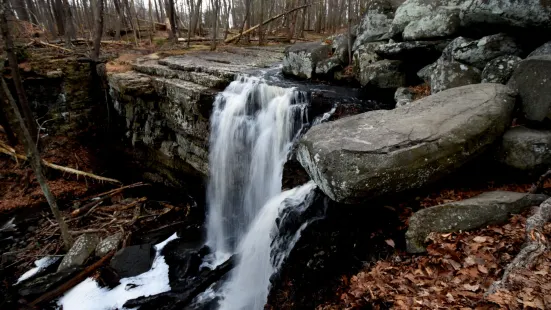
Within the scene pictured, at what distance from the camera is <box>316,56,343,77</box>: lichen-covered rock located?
9680mm

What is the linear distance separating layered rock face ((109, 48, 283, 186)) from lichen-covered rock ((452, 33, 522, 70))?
6.34 metres

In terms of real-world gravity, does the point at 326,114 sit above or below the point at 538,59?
below

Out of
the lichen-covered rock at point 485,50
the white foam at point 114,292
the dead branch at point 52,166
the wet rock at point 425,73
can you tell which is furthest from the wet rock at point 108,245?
the lichen-covered rock at point 485,50

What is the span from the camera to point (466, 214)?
3.89 m

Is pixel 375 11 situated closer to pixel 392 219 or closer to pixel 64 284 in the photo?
pixel 392 219

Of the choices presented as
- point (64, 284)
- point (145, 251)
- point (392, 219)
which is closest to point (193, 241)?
point (145, 251)

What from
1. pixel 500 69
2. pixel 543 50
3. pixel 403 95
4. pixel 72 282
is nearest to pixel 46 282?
pixel 72 282

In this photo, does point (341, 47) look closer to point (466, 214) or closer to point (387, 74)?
point (387, 74)

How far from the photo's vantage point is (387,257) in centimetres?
417

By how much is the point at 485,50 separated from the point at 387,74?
2.43 m

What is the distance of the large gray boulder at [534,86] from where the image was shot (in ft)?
14.4

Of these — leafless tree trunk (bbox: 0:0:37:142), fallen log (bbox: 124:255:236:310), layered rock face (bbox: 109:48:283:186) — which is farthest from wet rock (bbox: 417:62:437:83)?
leafless tree trunk (bbox: 0:0:37:142)

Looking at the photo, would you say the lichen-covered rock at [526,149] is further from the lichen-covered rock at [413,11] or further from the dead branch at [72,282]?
the dead branch at [72,282]

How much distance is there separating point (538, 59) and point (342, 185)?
3603mm
